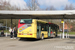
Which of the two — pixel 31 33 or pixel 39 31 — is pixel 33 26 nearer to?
pixel 31 33

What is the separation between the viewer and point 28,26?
1770 centimetres

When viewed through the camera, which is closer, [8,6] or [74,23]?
[8,6]

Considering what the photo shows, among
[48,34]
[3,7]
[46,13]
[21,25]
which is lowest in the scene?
[48,34]

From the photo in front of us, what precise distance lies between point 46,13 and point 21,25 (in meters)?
5.85

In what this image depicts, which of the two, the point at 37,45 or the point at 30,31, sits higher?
the point at 30,31

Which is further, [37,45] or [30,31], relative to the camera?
[30,31]

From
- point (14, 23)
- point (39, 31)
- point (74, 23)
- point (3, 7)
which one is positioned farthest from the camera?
point (74, 23)

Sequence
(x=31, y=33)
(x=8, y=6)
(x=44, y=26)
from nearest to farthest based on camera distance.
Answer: (x=31, y=33) → (x=44, y=26) → (x=8, y=6)

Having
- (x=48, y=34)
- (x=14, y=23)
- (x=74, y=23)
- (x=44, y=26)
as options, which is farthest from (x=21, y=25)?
(x=74, y=23)

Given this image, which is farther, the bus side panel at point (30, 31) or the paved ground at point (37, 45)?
the bus side panel at point (30, 31)

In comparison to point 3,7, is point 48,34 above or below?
below

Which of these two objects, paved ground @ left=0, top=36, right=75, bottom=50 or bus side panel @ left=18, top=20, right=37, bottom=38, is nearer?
paved ground @ left=0, top=36, right=75, bottom=50

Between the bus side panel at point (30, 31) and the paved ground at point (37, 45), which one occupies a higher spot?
the bus side panel at point (30, 31)

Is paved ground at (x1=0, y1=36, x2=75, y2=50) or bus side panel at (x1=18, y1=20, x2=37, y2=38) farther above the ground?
bus side panel at (x1=18, y1=20, x2=37, y2=38)
